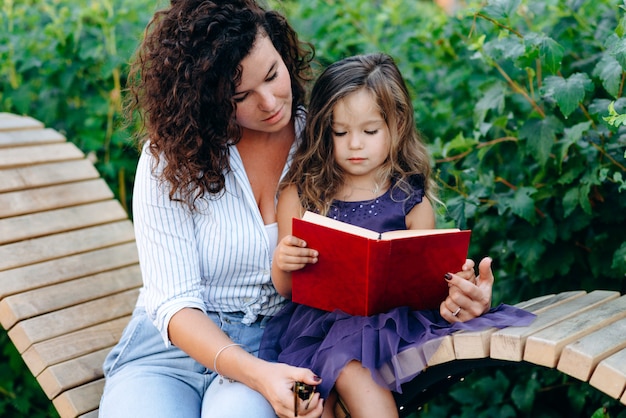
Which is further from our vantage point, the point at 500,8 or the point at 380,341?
the point at 500,8

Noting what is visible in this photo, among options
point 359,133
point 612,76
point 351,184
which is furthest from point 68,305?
point 612,76

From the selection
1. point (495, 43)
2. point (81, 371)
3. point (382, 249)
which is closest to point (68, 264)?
point (81, 371)

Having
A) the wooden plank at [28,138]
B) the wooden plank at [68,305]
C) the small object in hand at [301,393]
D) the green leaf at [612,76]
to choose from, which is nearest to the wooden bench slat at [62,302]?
the wooden plank at [68,305]

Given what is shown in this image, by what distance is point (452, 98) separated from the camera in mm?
3654

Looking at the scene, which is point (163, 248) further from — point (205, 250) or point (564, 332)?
point (564, 332)

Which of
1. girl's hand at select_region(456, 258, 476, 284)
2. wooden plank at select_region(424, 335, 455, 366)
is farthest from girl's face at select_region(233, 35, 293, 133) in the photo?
wooden plank at select_region(424, 335, 455, 366)

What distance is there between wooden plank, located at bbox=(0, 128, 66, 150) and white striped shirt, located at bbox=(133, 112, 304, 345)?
3.46 feet

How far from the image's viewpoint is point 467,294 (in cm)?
205

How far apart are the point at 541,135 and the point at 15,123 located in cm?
212

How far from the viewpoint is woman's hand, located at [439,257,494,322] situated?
204cm

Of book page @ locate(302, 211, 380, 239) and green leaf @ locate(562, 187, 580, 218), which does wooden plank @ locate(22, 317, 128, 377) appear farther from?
green leaf @ locate(562, 187, 580, 218)

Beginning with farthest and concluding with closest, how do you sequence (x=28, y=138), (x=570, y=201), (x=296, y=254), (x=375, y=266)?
(x=28, y=138) < (x=570, y=201) < (x=296, y=254) < (x=375, y=266)

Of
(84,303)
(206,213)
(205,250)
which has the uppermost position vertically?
(206,213)

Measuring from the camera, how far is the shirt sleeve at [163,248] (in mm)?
2281
